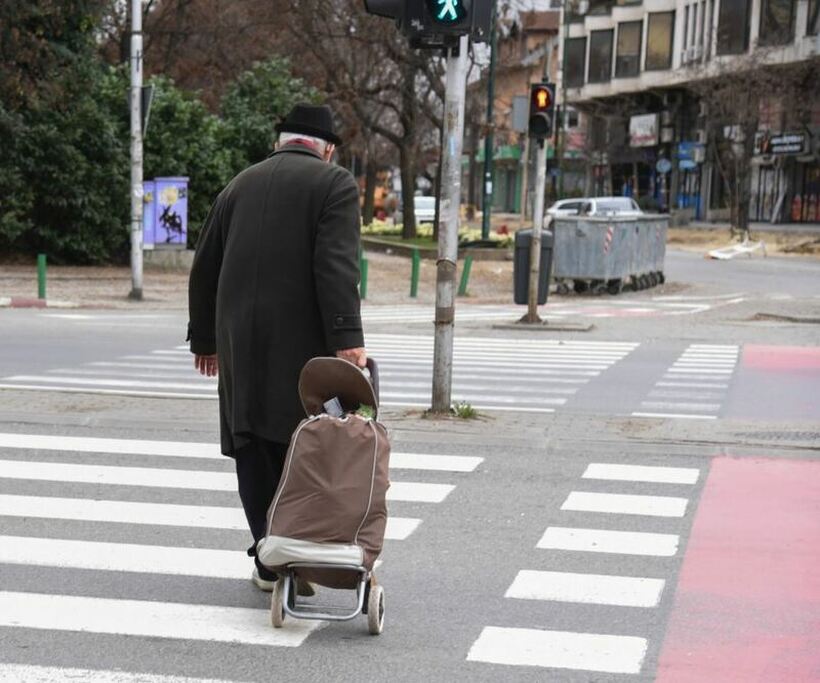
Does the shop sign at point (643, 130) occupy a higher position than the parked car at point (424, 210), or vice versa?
the shop sign at point (643, 130)

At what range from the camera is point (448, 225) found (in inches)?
440

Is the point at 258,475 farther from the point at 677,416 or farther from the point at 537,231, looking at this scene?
the point at 537,231

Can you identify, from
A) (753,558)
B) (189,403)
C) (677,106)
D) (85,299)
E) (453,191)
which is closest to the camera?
(753,558)

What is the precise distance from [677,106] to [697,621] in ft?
233

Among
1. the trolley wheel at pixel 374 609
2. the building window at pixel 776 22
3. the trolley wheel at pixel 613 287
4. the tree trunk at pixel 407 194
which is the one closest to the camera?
the trolley wheel at pixel 374 609

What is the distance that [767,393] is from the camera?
1410cm

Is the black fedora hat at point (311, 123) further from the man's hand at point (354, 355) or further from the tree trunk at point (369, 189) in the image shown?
the tree trunk at point (369, 189)

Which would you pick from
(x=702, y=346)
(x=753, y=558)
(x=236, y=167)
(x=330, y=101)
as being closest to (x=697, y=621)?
(x=753, y=558)

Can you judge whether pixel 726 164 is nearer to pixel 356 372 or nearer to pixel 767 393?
pixel 767 393

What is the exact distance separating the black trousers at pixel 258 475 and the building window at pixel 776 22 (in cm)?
5652

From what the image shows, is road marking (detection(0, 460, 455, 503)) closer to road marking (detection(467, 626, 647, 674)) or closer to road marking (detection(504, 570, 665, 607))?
road marking (detection(504, 570, 665, 607))

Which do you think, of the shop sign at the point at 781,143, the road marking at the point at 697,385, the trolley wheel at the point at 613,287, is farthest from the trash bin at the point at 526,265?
the shop sign at the point at 781,143

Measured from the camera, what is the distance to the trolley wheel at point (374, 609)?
549 centimetres

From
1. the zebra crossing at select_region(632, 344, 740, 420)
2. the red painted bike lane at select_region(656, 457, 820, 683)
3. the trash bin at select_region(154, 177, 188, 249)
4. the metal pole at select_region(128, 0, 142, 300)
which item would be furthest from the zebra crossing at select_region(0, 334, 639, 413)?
the trash bin at select_region(154, 177, 188, 249)
